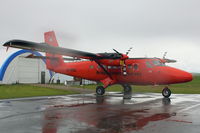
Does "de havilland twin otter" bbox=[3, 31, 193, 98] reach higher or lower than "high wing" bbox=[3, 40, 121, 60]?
lower

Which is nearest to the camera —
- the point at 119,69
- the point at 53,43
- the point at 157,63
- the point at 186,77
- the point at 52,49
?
the point at 186,77

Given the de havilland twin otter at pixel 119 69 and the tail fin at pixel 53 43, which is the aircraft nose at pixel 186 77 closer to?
the de havilland twin otter at pixel 119 69

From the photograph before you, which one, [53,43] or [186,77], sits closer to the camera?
[186,77]

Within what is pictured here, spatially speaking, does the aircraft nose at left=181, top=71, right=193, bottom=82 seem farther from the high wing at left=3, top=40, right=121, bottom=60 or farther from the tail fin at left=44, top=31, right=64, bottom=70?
the tail fin at left=44, top=31, right=64, bottom=70

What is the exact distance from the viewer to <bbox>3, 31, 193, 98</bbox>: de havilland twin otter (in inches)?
776

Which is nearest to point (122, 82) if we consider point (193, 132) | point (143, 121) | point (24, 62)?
point (143, 121)

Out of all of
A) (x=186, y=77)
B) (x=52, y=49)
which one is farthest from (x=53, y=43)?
(x=186, y=77)

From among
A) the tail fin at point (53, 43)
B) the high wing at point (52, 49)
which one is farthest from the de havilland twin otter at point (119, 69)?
the tail fin at point (53, 43)

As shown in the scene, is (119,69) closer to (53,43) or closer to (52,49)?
(52,49)

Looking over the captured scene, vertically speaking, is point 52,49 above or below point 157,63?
above

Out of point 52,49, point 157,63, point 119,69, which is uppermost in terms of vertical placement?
point 52,49

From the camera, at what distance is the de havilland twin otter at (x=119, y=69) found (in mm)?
19703

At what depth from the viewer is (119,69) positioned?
22.7m

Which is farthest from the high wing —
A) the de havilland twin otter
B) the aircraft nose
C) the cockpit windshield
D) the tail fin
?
the aircraft nose
